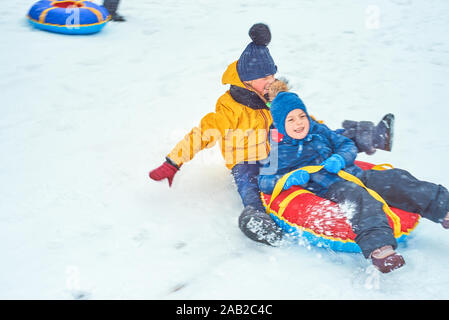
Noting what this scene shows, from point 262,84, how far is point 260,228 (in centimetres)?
86

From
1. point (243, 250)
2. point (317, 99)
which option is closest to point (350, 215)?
point (243, 250)

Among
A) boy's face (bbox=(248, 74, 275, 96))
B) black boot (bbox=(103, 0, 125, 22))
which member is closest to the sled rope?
boy's face (bbox=(248, 74, 275, 96))

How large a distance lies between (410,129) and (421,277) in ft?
6.04

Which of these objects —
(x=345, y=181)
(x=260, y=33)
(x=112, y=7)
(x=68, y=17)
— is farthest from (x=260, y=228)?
(x=112, y=7)

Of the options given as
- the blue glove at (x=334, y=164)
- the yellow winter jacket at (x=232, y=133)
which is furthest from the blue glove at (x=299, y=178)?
the yellow winter jacket at (x=232, y=133)

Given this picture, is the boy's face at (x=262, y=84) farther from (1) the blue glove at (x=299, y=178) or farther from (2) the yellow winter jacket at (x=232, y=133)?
(1) the blue glove at (x=299, y=178)

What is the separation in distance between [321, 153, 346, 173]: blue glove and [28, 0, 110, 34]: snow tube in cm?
409

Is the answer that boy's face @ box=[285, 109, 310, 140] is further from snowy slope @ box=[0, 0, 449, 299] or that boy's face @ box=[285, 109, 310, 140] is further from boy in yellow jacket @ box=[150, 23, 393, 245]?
snowy slope @ box=[0, 0, 449, 299]

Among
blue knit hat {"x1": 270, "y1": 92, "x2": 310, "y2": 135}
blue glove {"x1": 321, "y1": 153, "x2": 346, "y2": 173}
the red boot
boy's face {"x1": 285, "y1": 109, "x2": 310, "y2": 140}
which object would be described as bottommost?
the red boot

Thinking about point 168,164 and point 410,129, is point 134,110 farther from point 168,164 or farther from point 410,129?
point 410,129

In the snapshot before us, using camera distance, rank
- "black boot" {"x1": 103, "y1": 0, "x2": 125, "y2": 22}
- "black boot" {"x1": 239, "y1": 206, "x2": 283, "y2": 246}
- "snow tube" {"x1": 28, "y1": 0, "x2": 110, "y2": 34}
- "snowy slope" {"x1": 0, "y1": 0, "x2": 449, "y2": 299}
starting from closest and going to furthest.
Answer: "snowy slope" {"x1": 0, "y1": 0, "x2": 449, "y2": 299} < "black boot" {"x1": 239, "y1": 206, "x2": 283, "y2": 246} < "snow tube" {"x1": 28, "y1": 0, "x2": 110, "y2": 34} < "black boot" {"x1": 103, "y1": 0, "x2": 125, "y2": 22}

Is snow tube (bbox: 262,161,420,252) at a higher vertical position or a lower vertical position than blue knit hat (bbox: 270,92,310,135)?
lower

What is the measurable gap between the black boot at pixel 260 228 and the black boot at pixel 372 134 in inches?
28.5

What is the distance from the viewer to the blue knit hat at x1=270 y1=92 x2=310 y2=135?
2.37 metres
